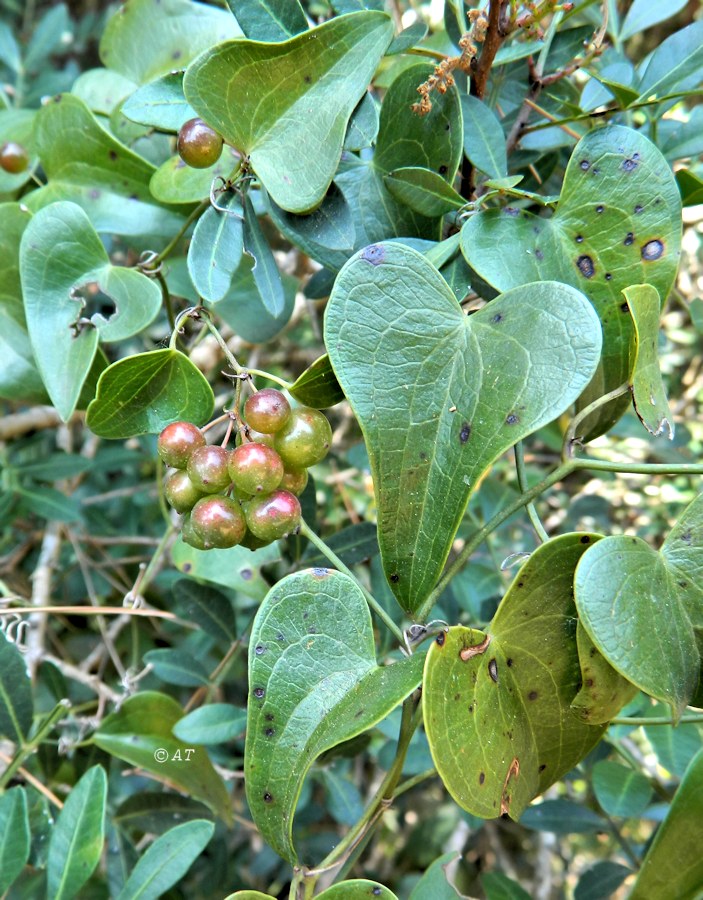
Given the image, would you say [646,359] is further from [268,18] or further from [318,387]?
[268,18]

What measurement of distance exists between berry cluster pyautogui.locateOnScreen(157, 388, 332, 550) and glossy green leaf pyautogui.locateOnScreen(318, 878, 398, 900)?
23 centimetres

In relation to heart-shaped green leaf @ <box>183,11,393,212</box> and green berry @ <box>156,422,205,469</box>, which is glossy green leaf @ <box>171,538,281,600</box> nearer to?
green berry @ <box>156,422,205,469</box>

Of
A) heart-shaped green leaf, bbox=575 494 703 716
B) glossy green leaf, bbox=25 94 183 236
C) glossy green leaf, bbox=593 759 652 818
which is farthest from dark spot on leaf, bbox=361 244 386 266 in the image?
glossy green leaf, bbox=593 759 652 818

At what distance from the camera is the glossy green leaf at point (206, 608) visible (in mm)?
871

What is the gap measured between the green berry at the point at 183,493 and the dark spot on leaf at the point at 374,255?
0.20 metres

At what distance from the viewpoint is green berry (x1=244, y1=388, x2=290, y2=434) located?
0.55 m

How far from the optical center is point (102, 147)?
2.54 ft

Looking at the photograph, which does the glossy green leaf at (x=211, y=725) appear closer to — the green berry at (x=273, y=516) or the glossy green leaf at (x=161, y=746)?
the glossy green leaf at (x=161, y=746)

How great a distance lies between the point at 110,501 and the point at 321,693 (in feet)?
3.11

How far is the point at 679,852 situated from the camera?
1.80 feet

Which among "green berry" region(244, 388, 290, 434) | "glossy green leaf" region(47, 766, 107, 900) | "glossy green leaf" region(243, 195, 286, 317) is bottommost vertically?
"glossy green leaf" region(47, 766, 107, 900)

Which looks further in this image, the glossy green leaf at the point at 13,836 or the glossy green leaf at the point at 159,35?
the glossy green leaf at the point at 159,35

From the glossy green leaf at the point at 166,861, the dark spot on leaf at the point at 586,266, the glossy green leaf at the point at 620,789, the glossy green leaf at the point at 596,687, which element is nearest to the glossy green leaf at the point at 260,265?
the dark spot on leaf at the point at 586,266

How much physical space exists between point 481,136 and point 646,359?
226mm
